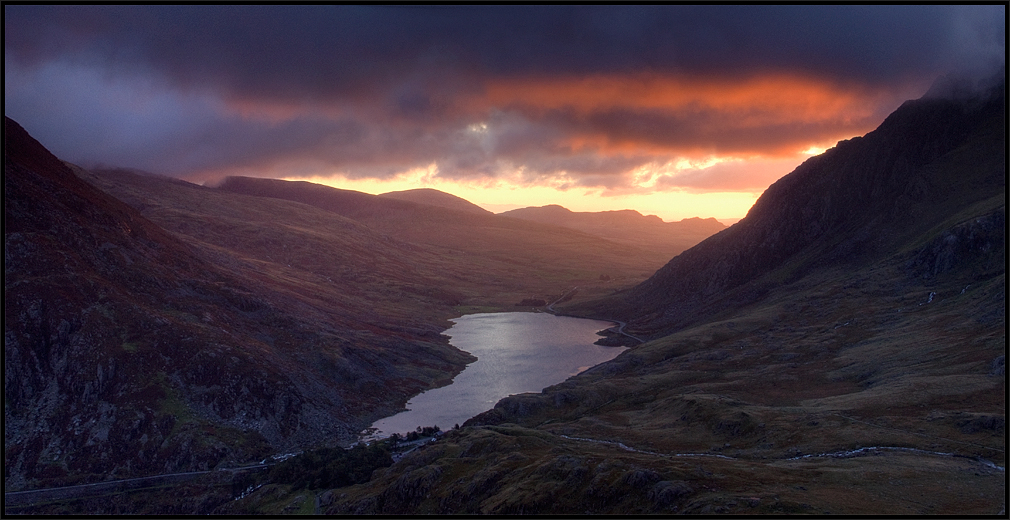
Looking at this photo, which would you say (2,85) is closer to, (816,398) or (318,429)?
(318,429)

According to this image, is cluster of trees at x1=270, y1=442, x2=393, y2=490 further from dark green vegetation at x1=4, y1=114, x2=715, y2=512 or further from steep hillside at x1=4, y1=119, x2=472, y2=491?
dark green vegetation at x1=4, y1=114, x2=715, y2=512

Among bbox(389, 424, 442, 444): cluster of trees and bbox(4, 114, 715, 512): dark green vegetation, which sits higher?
bbox(4, 114, 715, 512): dark green vegetation

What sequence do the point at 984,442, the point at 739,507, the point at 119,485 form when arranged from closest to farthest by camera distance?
the point at 739,507 < the point at 984,442 < the point at 119,485

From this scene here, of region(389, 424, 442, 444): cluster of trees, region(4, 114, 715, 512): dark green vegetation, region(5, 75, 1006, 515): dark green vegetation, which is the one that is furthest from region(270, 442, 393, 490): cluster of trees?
region(4, 114, 715, 512): dark green vegetation

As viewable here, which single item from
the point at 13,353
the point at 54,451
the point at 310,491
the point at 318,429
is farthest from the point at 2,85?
the point at 310,491

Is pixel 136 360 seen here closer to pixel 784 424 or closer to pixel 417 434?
pixel 417 434

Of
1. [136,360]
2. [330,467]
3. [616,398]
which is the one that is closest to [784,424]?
[616,398]

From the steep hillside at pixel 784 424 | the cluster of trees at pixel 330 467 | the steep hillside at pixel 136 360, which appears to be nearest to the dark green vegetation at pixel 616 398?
the steep hillside at pixel 784 424

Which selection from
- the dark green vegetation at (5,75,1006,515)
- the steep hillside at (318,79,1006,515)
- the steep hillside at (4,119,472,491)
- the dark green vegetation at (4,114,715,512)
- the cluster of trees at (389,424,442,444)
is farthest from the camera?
the cluster of trees at (389,424,442,444)
